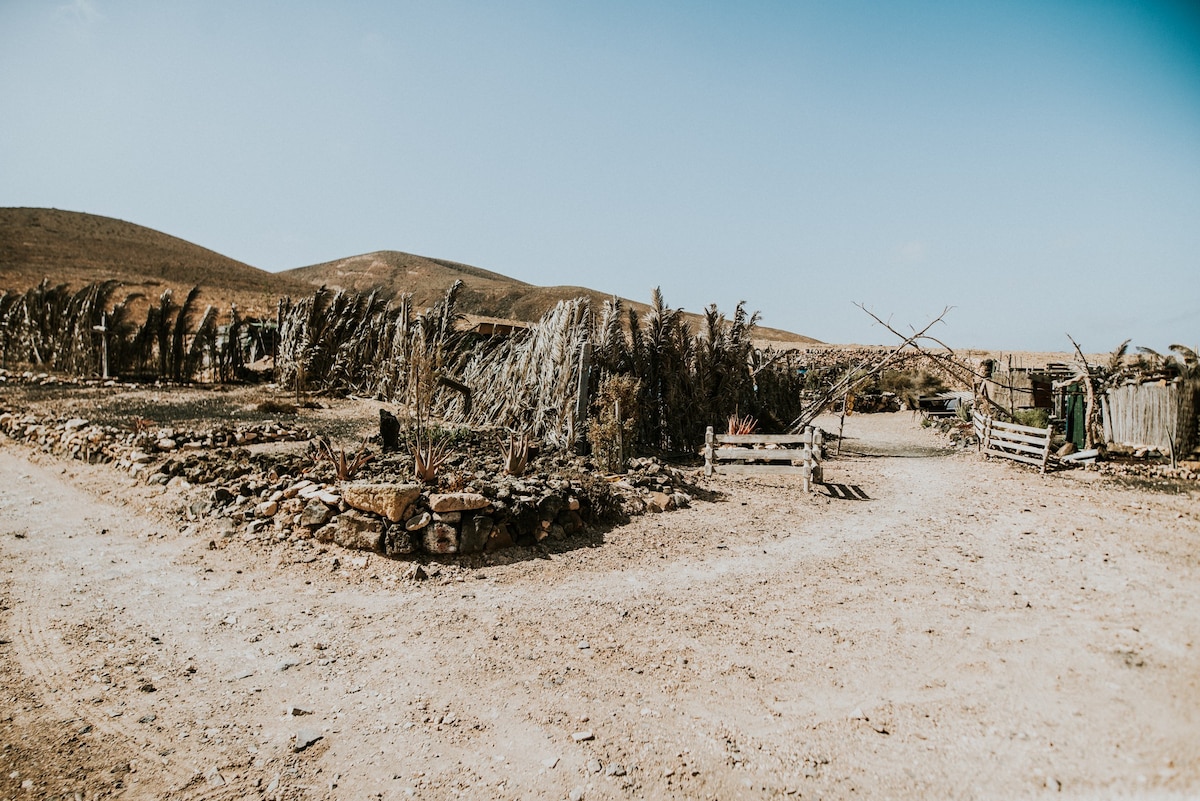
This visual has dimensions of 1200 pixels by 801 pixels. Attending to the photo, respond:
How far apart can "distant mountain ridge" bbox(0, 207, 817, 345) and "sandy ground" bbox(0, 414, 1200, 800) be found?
29.9 m

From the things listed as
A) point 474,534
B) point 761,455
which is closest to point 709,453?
point 761,455

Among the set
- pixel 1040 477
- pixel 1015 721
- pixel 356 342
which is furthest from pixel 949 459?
pixel 356 342

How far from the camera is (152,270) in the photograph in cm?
5016

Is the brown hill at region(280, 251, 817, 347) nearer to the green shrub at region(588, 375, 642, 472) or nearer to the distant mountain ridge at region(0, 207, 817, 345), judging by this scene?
the distant mountain ridge at region(0, 207, 817, 345)

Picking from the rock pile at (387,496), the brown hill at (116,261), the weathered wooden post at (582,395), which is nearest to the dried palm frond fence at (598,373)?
the weathered wooden post at (582,395)

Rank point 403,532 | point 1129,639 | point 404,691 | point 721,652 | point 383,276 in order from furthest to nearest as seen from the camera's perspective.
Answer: point 383,276 < point 403,532 < point 721,652 < point 404,691 < point 1129,639

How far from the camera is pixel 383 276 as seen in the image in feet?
277

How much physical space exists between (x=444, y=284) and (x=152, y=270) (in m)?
31.7

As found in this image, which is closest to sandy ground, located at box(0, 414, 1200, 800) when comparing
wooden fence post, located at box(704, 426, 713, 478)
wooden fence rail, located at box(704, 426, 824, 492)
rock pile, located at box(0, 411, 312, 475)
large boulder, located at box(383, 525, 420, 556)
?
large boulder, located at box(383, 525, 420, 556)

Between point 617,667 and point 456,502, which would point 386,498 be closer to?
point 456,502

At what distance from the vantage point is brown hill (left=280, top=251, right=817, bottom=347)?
58.8 m

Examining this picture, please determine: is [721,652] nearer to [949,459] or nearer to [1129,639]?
[1129,639]

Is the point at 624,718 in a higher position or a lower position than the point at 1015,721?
lower

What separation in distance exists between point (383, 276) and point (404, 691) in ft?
289
